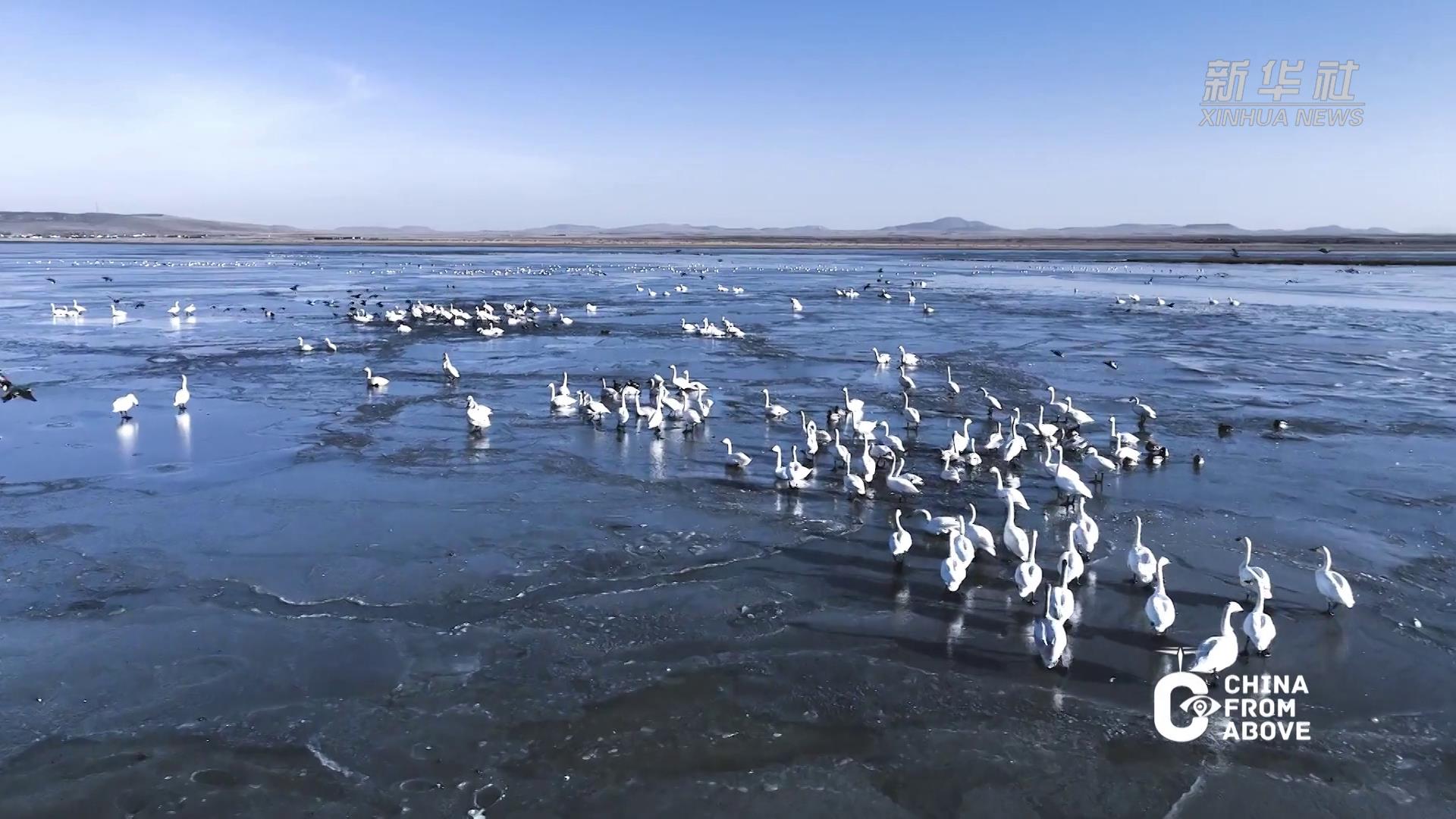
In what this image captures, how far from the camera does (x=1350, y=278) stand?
61.2 meters

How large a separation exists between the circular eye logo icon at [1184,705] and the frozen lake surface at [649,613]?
0.12 meters

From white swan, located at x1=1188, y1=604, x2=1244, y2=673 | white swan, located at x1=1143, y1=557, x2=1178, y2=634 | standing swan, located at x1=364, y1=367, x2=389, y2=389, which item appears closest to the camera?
white swan, located at x1=1188, y1=604, x2=1244, y2=673

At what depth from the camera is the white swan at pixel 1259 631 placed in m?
8.50

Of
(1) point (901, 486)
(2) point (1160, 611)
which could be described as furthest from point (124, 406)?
(2) point (1160, 611)

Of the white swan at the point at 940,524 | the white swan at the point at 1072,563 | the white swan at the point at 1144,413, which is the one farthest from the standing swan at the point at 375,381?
the white swan at the point at 1144,413

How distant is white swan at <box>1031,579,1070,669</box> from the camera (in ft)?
27.1

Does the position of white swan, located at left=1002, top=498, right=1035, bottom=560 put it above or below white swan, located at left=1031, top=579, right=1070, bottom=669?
above

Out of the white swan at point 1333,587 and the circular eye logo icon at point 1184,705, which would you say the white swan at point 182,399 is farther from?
the white swan at point 1333,587

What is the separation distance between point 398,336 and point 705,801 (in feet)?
88.9

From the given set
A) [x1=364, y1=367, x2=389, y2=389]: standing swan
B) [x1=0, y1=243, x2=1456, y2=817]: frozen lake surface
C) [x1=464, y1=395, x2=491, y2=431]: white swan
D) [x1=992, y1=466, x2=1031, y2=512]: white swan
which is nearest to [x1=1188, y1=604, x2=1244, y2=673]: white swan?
[x1=0, y1=243, x2=1456, y2=817]: frozen lake surface

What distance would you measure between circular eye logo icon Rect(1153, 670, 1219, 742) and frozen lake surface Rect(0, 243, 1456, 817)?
0.12 meters

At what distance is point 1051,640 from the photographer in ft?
27.1

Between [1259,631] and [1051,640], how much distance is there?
2.00m

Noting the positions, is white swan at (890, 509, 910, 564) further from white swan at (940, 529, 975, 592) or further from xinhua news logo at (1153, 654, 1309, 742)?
xinhua news logo at (1153, 654, 1309, 742)
